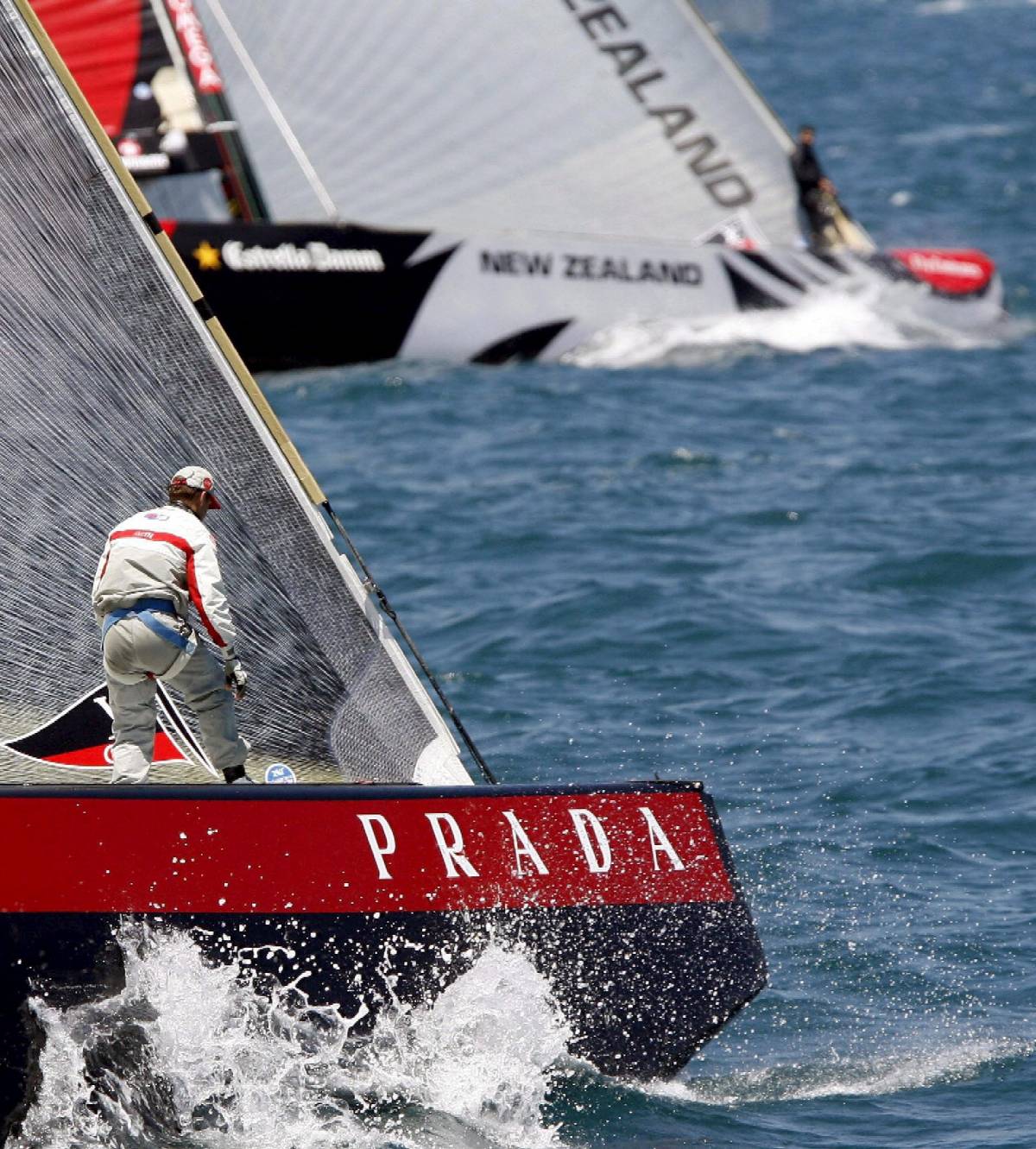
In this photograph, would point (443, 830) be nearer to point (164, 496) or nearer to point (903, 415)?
point (164, 496)

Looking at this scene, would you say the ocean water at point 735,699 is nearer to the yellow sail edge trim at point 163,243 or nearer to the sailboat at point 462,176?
the sailboat at point 462,176

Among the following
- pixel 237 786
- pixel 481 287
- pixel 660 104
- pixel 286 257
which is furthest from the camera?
pixel 660 104

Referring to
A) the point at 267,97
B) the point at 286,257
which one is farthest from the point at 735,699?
the point at 267,97

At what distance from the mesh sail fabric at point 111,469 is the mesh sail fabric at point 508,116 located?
1125 cm

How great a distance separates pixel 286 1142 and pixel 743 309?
13.6 metres

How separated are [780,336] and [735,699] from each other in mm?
8928

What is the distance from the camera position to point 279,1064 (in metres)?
6.36

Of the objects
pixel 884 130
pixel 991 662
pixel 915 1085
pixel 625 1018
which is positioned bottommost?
pixel 884 130

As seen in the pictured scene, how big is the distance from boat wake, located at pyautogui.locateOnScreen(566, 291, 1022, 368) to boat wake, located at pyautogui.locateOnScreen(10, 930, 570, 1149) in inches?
470

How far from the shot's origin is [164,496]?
6.98m

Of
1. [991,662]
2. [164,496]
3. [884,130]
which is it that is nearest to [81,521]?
[164,496]

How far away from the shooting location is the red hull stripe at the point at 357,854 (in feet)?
19.8

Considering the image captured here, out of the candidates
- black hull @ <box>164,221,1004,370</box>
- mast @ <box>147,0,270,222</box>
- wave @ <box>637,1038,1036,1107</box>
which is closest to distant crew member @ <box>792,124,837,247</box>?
black hull @ <box>164,221,1004,370</box>

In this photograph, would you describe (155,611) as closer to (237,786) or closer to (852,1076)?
(237,786)
